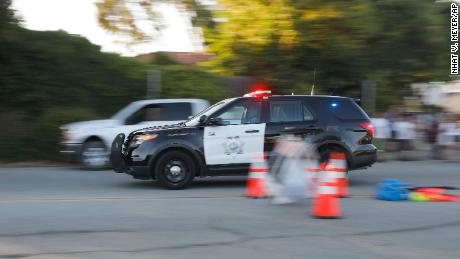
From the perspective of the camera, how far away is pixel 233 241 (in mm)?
7020

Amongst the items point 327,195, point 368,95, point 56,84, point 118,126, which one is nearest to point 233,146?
point 327,195

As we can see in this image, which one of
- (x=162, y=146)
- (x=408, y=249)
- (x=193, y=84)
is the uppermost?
(x=193, y=84)

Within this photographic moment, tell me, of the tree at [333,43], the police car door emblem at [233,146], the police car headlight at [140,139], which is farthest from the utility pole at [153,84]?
the police car door emblem at [233,146]

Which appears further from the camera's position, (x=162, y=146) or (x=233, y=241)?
(x=162, y=146)

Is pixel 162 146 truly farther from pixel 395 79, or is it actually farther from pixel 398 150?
pixel 395 79

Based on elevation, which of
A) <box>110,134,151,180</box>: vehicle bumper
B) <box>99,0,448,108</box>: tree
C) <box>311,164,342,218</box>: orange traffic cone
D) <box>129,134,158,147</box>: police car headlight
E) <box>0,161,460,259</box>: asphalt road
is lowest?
<box>0,161,460,259</box>: asphalt road

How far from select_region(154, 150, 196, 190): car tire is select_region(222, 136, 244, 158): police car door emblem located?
0.71 metres

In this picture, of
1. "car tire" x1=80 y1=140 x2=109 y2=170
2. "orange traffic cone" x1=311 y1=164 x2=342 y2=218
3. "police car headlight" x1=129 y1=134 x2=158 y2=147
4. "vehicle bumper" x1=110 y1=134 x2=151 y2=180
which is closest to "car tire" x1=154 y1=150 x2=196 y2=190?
"vehicle bumper" x1=110 y1=134 x2=151 y2=180

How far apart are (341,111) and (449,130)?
750 cm

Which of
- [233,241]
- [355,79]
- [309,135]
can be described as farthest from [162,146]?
[355,79]

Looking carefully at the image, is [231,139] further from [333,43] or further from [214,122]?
[333,43]

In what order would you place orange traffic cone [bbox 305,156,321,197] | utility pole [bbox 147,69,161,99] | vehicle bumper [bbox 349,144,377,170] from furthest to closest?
utility pole [bbox 147,69,161,99] < vehicle bumper [bbox 349,144,377,170] < orange traffic cone [bbox 305,156,321,197]

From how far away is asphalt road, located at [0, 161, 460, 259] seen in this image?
21.7ft

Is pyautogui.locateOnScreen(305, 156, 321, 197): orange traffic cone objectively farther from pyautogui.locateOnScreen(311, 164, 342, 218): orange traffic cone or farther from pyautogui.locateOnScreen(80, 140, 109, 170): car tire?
pyautogui.locateOnScreen(80, 140, 109, 170): car tire
